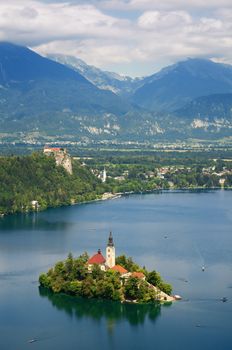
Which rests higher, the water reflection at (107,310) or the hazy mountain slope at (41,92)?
the hazy mountain slope at (41,92)

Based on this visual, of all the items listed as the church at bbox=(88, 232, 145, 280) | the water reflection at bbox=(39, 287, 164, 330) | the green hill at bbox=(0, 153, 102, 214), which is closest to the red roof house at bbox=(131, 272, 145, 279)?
the church at bbox=(88, 232, 145, 280)

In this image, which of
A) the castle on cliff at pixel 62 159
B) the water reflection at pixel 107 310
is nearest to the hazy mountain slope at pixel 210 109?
the castle on cliff at pixel 62 159

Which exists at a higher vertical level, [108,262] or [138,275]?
[108,262]

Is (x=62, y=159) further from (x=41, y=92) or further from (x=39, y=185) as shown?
(x=41, y=92)

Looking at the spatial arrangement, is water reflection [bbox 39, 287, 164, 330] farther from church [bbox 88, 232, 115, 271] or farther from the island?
church [bbox 88, 232, 115, 271]

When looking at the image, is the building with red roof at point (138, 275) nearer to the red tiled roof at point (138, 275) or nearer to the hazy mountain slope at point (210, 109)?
the red tiled roof at point (138, 275)

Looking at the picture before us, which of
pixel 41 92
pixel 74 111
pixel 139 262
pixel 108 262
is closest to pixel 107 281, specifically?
pixel 108 262
